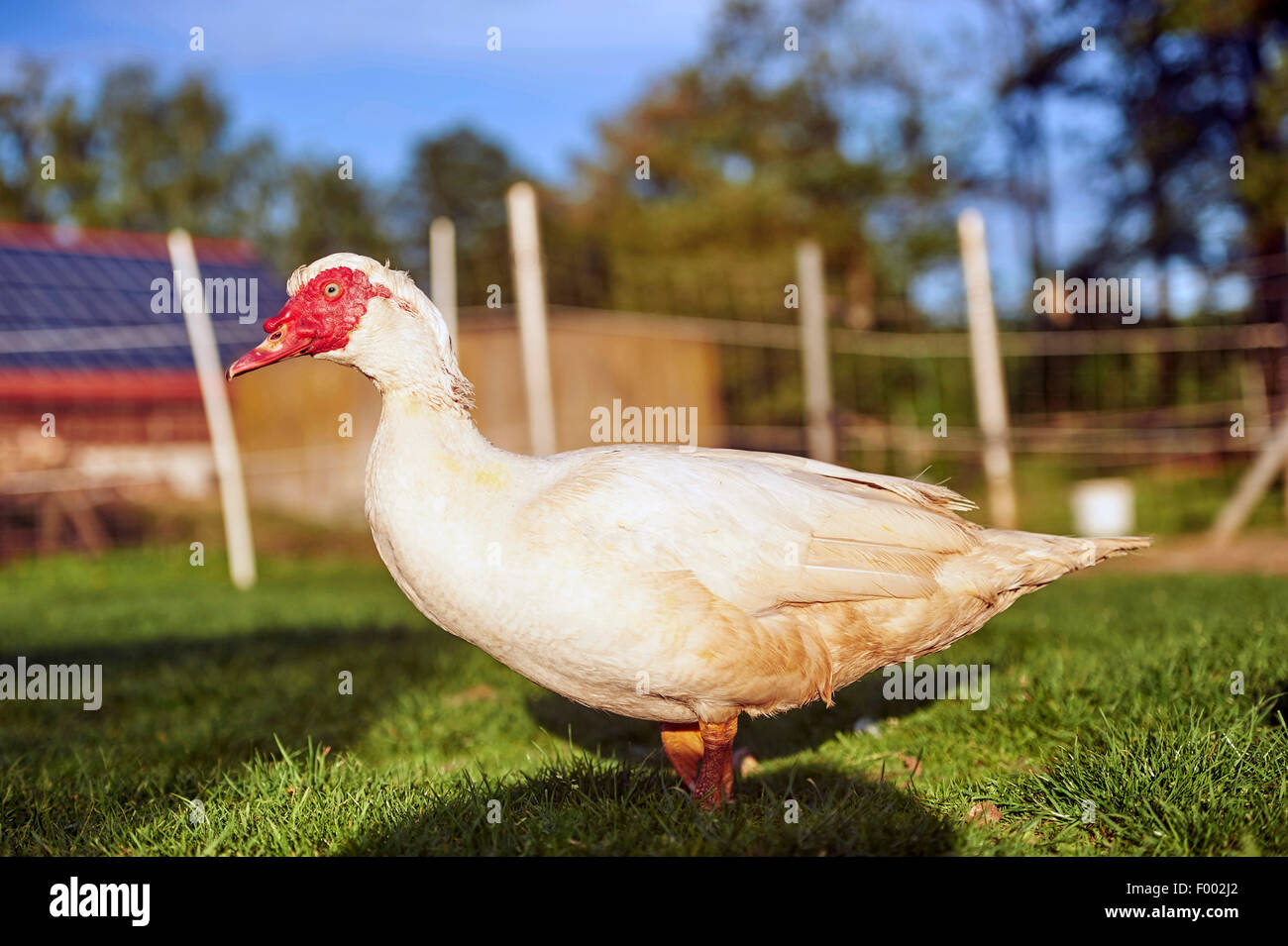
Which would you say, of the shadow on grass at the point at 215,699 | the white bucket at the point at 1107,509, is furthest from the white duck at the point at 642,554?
the white bucket at the point at 1107,509

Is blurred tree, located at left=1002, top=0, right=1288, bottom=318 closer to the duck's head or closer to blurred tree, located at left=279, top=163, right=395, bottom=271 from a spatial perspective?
the duck's head

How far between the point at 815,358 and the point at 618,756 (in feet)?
22.9

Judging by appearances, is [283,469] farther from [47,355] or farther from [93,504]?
[47,355]

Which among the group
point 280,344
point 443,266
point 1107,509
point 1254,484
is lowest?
point 1107,509

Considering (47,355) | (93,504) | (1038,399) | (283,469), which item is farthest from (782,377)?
(47,355)

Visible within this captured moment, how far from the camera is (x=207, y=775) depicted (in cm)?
371

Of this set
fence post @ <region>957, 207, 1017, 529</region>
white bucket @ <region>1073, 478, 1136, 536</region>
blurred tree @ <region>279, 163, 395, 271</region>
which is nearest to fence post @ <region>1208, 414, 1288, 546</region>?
white bucket @ <region>1073, 478, 1136, 536</region>

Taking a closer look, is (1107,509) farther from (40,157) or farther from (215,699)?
(40,157)

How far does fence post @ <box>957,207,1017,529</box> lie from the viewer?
417 inches

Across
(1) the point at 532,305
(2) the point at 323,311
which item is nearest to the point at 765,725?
(2) the point at 323,311

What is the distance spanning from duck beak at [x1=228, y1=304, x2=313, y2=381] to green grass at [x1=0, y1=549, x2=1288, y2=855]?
134 cm

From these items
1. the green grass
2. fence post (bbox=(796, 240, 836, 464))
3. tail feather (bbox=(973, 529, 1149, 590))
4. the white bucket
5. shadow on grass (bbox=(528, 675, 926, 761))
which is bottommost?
shadow on grass (bbox=(528, 675, 926, 761))

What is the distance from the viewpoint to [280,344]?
311 cm
